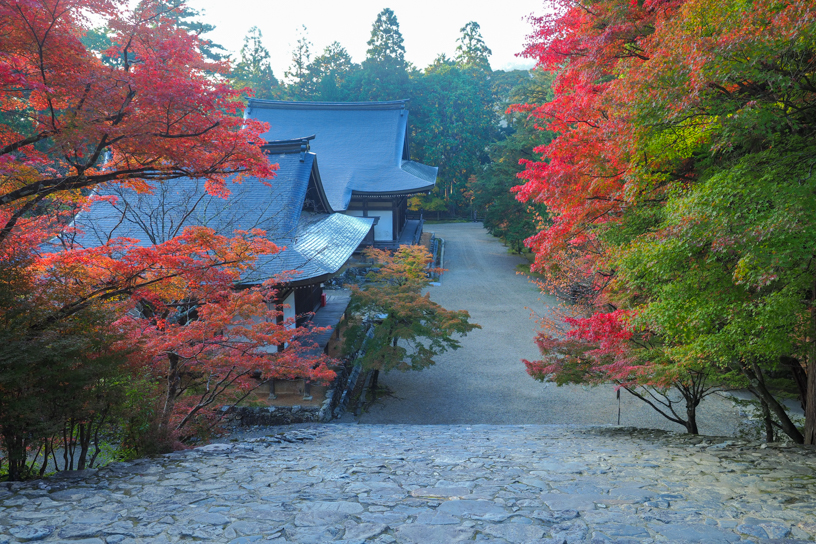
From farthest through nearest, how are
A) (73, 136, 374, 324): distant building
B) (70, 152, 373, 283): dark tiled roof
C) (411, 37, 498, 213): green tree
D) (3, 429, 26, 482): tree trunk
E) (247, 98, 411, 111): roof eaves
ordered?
(411, 37, 498, 213): green tree
(247, 98, 411, 111): roof eaves
(70, 152, 373, 283): dark tiled roof
(73, 136, 374, 324): distant building
(3, 429, 26, 482): tree trunk

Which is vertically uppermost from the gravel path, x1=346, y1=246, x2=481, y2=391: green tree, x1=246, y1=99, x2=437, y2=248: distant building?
x1=246, y1=99, x2=437, y2=248: distant building

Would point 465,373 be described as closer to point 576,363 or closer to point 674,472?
point 576,363

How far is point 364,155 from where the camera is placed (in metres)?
28.6

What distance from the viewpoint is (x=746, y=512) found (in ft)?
11.8

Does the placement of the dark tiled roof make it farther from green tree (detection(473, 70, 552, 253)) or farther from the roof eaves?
the roof eaves

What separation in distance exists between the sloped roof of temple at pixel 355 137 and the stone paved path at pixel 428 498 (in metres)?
20.9

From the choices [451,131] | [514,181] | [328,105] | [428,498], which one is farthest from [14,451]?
[451,131]

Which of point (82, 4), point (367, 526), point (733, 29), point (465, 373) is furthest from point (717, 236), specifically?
point (465, 373)

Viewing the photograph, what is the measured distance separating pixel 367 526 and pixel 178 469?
248 centimetres

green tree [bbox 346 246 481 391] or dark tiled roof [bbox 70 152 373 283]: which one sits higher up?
dark tiled roof [bbox 70 152 373 283]

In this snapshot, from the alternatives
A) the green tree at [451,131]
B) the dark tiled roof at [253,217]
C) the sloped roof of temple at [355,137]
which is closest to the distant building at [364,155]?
the sloped roof of temple at [355,137]

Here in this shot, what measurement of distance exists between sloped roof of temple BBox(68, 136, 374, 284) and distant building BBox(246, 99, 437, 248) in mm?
8603

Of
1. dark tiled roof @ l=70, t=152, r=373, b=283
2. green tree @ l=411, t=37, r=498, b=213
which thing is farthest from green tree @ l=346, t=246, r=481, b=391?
green tree @ l=411, t=37, r=498, b=213

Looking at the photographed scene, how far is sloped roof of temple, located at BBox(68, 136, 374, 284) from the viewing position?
428 inches
